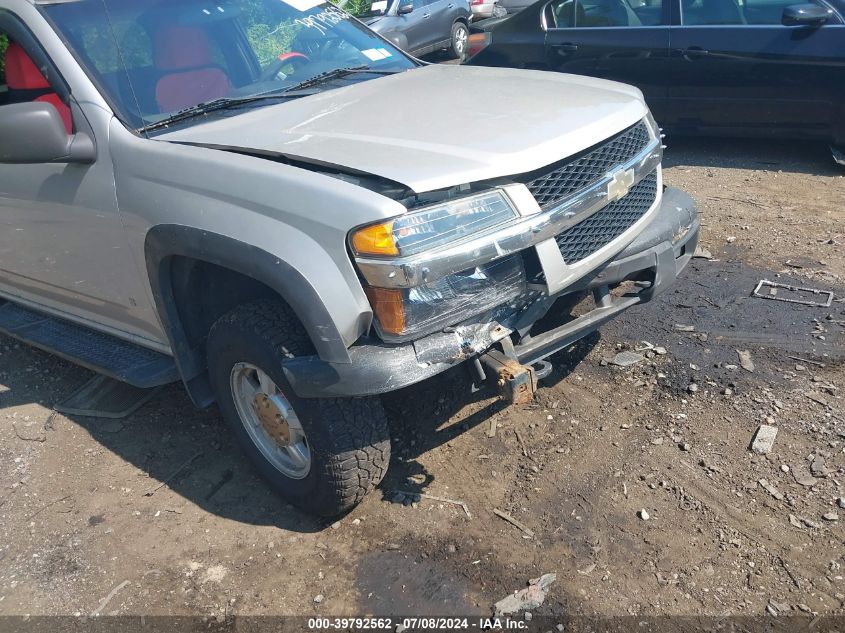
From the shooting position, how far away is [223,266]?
2896 mm

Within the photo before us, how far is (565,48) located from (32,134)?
548cm

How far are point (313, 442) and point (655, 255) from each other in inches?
62.7

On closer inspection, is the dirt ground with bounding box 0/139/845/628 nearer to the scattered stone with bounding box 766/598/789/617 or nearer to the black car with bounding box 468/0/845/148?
the scattered stone with bounding box 766/598/789/617

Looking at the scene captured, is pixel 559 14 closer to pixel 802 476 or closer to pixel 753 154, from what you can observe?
pixel 753 154

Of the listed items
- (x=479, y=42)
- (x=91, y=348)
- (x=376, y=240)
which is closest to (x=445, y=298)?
(x=376, y=240)

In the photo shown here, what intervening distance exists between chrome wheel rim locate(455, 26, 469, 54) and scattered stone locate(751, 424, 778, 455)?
38.0ft

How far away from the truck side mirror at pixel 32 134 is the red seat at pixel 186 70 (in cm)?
44

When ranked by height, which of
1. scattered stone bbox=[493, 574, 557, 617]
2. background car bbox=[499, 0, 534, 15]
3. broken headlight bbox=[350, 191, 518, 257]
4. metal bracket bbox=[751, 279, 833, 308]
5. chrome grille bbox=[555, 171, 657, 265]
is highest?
broken headlight bbox=[350, 191, 518, 257]

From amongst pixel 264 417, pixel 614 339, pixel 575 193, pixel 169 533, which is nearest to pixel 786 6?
pixel 614 339

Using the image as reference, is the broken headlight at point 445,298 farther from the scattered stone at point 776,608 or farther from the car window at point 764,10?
the car window at point 764,10

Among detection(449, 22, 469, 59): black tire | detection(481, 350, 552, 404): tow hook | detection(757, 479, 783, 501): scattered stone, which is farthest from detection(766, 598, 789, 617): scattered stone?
detection(449, 22, 469, 59): black tire

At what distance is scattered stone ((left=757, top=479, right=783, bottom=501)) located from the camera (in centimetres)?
300

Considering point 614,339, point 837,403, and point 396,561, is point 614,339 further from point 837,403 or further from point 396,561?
point 396,561

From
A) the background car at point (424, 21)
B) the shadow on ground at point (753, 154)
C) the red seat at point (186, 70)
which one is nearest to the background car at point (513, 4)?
the background car at point (424, 21)
